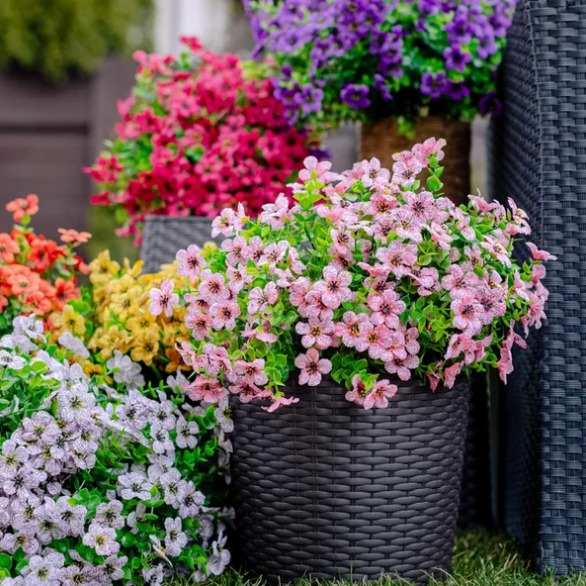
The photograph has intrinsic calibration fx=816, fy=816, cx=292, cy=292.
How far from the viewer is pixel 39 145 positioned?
447 centimetres

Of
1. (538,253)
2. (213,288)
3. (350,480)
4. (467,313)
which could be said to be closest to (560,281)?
(538,253)

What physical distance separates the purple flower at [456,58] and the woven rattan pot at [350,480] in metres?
0.75

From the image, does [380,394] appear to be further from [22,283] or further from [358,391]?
[22,283]

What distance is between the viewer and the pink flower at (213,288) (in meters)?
1.31

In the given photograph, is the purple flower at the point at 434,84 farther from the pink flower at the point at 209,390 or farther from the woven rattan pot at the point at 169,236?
the pink flower at the point at 209,390

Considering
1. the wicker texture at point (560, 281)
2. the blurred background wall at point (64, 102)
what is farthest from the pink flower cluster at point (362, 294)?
the blurred background wall at point (64, 102)

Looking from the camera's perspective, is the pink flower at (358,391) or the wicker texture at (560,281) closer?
the pink flower at (358,391)

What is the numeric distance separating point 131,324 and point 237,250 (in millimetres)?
316

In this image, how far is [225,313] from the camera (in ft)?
4.23

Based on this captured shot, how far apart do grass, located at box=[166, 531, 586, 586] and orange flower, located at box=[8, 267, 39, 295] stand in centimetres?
63

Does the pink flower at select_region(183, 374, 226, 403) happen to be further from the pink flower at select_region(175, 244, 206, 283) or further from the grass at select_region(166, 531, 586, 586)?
the grass at select_region(166, 531, 586, 586)

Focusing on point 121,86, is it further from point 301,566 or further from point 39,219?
point 301,566

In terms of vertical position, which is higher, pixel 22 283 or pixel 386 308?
pixel 386 308

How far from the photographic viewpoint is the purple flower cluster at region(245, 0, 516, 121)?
1.76 metres
